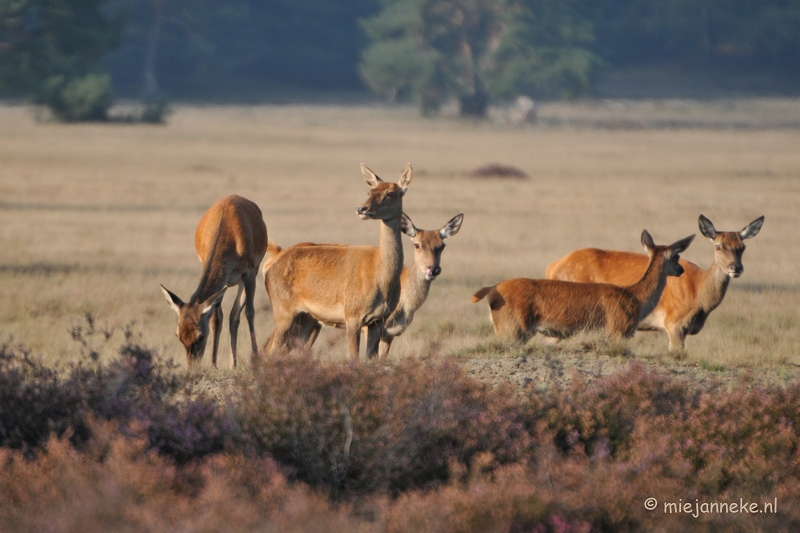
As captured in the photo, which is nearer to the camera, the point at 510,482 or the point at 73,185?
the point at 510,482

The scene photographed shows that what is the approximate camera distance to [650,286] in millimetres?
10141

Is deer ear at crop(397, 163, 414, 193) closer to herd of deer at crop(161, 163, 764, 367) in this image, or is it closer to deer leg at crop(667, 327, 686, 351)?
herd of deer at crop(161, 163, 764, 367)

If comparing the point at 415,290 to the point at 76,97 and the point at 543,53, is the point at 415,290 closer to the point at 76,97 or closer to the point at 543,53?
the point at 76,97

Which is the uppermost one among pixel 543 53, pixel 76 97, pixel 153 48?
pixel 543 53

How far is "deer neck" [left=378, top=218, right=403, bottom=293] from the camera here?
912cm

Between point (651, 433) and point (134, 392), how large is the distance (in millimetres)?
3390

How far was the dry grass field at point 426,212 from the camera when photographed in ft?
38.5

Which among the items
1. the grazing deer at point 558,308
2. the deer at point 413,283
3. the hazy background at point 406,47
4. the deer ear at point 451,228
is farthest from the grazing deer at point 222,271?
the hazy background at point 406,47

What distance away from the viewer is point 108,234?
70.4ft

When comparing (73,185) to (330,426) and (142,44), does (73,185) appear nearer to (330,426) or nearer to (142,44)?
(330,426)

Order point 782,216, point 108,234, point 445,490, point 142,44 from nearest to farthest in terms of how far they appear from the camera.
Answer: point 445,490, point 108,234, point 782,216, point 142,44

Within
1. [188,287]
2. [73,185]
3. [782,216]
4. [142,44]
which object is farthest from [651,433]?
[142,44]

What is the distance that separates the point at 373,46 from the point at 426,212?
61.8m

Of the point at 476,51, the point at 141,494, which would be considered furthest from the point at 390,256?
the point at 476,51
